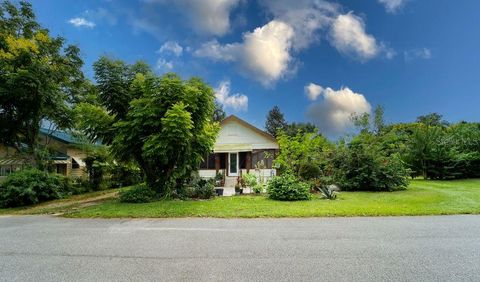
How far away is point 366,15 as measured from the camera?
1317 centimetres

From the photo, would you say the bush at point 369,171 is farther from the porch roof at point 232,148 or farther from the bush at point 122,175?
the bush at point 122,175

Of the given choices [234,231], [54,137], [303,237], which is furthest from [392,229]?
[54,137]

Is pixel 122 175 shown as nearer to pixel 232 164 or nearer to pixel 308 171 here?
pixel 232 164

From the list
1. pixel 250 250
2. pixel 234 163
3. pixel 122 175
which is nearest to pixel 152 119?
pixel 250 250

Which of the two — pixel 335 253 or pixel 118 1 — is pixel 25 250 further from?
pixel 118 1

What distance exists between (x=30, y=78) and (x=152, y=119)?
789cm

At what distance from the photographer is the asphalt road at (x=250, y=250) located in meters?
4.12

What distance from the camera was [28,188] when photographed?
12609 mm

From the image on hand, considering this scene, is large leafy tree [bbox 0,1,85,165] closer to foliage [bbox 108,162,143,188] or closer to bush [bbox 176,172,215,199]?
foliage [bbox 108,162,143,188]

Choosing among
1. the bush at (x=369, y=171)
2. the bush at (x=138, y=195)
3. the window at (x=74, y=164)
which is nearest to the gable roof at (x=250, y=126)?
the bush at (x=369, y=171)

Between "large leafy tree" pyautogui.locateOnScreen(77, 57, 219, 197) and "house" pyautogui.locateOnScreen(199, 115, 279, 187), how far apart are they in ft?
23.8

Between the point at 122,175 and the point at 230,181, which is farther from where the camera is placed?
the point at 122,175

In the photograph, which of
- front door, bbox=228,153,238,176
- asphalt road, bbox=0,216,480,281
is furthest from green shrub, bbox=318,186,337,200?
front door, bbox=228,153,238,176

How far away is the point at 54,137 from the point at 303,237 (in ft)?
74.3
